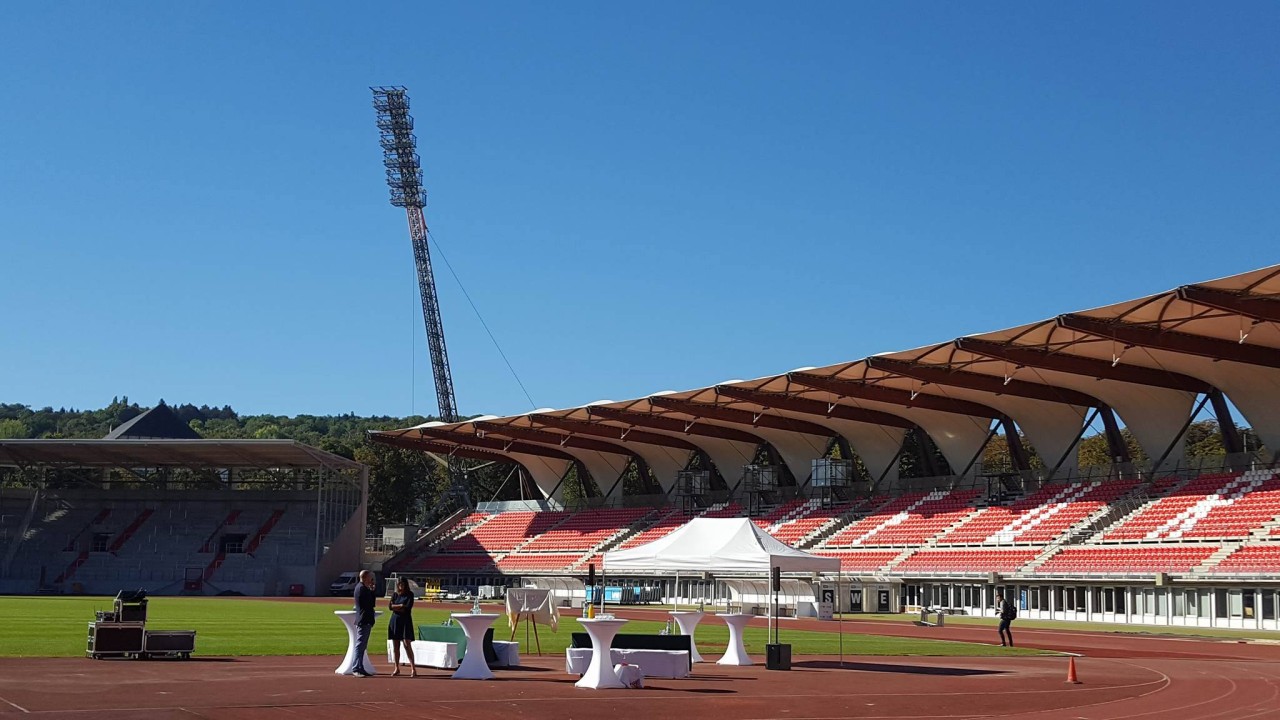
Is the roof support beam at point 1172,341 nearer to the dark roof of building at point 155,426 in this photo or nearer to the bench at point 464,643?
the bench at point 464,643

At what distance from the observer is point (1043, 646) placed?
115ft

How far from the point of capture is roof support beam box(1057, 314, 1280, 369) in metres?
46.1

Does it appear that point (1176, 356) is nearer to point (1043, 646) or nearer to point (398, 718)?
point (1043, 646)

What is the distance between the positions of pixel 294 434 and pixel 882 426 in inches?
4289

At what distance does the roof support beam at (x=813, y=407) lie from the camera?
65.4 metres

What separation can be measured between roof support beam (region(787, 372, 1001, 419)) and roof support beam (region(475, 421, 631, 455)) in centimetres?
2422

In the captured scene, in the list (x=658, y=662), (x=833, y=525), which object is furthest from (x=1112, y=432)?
(x=658, y=662)

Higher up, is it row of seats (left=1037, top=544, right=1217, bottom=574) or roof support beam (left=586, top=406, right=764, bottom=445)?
roof support beam (left=586, top=406, right=764, bottom=445)

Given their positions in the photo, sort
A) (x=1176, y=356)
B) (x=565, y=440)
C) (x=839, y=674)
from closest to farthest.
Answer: (x=839, y=674) < (x=1176, y=356) < (x=565, y=440)

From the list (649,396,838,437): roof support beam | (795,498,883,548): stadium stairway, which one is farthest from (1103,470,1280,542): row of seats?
(649,396,838,437): roof support beam

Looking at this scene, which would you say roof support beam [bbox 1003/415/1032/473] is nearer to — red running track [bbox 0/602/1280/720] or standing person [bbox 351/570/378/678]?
red running track [bbox 0/602/1280/720]

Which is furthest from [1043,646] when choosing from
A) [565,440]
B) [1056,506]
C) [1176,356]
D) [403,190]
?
[403,190]

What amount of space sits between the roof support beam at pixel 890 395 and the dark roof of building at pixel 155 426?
212ft

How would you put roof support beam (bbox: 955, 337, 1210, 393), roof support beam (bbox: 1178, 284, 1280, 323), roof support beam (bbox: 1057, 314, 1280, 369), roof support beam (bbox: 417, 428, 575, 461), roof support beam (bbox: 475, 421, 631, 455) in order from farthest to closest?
roof support beam (bbox: 417, 428, 575, 461) → roof support beam (bbox: 475, 421, 631, 455) → roof support beam (bbox: 955, 337, 1210, 393) → roof support beam (bbox: 1057, 314, 1280, 369) → roof support beam (bbox: 1178, 284, 1280, 323)
